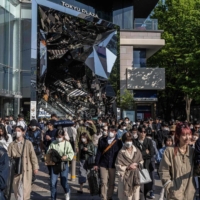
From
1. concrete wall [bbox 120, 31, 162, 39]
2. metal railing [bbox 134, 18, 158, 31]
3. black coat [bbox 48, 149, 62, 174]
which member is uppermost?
metal railing [bbox 134, 18, 158, 31]

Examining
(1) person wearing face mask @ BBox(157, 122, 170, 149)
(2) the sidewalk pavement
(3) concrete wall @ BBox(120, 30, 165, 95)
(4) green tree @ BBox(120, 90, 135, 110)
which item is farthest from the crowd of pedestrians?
(3) concrete wall @ BBox(120, 30, 165, 95)

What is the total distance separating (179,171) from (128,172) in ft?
6.92

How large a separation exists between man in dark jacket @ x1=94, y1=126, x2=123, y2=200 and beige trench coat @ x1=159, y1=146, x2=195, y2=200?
9.67 ft

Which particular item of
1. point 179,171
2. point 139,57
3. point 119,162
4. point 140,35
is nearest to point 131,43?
point 140,35

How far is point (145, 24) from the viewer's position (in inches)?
1481

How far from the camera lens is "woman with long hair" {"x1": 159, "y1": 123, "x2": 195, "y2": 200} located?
4902 mm

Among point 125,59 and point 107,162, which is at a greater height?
point 125,59

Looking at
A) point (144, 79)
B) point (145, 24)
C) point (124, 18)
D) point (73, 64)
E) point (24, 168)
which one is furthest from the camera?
point (124, 18)

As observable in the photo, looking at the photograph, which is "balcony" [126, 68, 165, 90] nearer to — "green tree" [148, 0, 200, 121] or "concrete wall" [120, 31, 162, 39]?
"green tree" [148, 0, 200, 121]

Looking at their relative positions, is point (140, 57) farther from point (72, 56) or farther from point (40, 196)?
point (40, 196)

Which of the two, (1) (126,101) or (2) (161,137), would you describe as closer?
(2) (161,137)

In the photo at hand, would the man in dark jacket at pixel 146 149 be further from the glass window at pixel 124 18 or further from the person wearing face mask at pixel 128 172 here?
the glass window at pixel 124 18

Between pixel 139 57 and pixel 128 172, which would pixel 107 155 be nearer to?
pixel 128 172

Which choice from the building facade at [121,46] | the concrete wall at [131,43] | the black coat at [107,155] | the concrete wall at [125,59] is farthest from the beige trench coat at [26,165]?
the concrete wall at [125,59]
